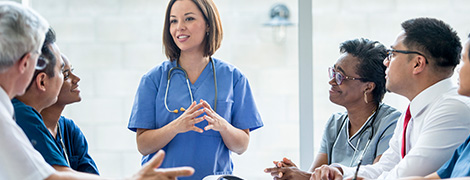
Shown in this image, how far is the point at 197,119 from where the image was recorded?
7.21ft

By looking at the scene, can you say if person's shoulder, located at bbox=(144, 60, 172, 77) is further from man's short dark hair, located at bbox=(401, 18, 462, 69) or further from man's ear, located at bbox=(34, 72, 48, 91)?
man's short dark hair, located at bbox=(401, 18, 462, 69)

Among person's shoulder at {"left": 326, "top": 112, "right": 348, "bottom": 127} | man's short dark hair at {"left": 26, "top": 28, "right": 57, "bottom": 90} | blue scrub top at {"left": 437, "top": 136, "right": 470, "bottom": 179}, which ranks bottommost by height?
person's shoulder at {"left": 326, "top": 112, "right": 348, "bottom": 127}

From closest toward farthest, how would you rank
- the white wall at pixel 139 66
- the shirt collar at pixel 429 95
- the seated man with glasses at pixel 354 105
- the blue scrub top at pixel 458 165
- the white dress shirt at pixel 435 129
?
the blue scrub top at pixel 458 165, the white dress shirt at pixel 435 129, the shirt collar at pixel 429 95, the seated man with glasses at pixel 354 105, the white wall at pixel 139 66

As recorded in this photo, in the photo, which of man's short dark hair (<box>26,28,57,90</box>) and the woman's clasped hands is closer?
man's short dark hair (<box>26,28,57,90</box>)

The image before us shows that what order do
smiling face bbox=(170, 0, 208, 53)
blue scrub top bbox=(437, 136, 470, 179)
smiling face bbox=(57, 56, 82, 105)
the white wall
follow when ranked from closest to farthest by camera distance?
blue scrub top bbox=(437, 136, 470, 179) < smiling face bbox=(57, 56, 82, 105) < smiling face bbox=(170, 0, 208, 53) < the white wall

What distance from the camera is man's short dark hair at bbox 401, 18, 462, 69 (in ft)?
6.39

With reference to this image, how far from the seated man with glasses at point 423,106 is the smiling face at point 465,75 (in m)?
0.14

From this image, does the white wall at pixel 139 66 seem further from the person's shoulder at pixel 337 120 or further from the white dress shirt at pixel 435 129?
the white dress shirt at pixel 435 129

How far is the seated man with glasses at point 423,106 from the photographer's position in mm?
1777

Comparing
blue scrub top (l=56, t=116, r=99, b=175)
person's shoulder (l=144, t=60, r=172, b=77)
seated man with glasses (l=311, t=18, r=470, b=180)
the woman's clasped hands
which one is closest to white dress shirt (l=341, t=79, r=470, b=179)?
seated man with glasses (l=311, t=18, r=470, b=180)

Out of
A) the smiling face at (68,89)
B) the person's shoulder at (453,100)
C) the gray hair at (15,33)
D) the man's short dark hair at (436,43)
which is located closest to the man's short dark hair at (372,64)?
the man's short dark hair at (436,43)

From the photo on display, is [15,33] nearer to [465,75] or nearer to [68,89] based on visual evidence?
[68,89]

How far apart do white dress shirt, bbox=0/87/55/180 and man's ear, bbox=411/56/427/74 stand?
4.60 feet

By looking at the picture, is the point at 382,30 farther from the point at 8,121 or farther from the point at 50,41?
the point at 8,121
